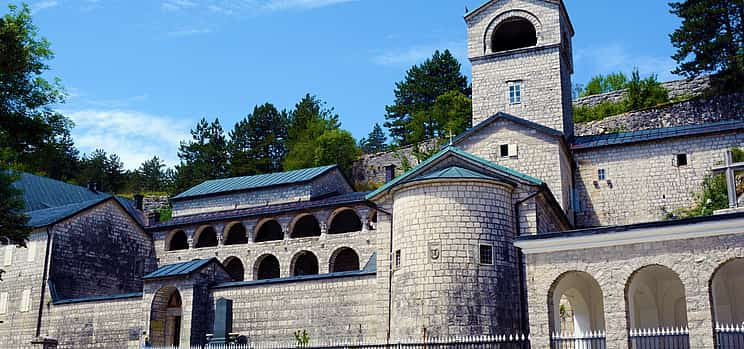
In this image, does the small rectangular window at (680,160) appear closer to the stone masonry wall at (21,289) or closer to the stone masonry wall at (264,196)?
the stone masonry wall at (264,196)

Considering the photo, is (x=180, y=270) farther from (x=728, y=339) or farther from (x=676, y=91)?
(x=676, y=91)

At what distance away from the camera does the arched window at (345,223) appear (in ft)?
111

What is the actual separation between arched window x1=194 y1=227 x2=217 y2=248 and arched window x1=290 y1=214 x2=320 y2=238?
12.5 feet

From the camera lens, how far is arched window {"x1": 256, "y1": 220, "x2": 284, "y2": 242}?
34562 millimetres

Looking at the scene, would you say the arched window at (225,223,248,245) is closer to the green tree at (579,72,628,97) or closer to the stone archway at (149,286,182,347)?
the stone archway at (149,286,182,347)

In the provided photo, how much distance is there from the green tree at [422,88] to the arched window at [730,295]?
114 ft

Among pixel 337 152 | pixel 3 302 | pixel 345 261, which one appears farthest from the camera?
pixel 337 152

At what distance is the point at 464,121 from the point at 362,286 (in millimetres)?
25476

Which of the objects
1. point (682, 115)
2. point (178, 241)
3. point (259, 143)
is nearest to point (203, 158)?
point (259, 143)

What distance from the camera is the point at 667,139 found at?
26.6 meters

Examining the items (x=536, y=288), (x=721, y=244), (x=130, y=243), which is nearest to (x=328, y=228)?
(x=130, y=243)

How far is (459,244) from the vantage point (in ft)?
59.8

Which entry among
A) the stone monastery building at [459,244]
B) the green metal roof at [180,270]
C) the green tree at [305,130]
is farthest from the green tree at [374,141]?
the green metal roof at [180,270]

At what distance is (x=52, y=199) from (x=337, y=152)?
16819 mm
